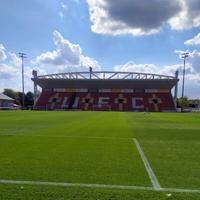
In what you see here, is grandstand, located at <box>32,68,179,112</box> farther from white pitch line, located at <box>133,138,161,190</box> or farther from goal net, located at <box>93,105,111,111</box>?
white pitch line, located at <box>133,138,161,190</box>

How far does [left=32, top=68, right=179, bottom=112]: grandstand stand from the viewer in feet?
250

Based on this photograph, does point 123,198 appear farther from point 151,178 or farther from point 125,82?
point 125,82

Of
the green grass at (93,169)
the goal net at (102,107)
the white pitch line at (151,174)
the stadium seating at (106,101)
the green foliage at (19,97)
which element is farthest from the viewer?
the green foliage at (19,97)

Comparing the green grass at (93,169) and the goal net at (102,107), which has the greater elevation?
the goal net at (102,107)

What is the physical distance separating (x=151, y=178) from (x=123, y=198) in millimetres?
1392

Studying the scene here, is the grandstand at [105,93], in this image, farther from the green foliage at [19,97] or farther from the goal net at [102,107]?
the green foliage at [19,97]

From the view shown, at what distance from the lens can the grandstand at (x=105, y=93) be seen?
76.2 m

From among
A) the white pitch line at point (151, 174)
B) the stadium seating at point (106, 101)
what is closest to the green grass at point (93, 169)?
the white pitch line at point (151, 174)

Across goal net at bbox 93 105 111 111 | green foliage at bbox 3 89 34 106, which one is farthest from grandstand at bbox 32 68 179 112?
green foliage at bbox 3 89 34 106

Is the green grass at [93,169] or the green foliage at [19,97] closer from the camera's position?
the green grass at [93,169]

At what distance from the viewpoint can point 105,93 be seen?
83.1 metres

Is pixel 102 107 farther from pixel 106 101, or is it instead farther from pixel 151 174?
pixel 151 174

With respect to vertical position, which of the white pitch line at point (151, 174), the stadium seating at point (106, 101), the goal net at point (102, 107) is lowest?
the white pitch line at point (151, 174)

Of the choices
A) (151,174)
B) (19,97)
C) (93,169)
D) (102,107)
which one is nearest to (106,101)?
(102,107)
